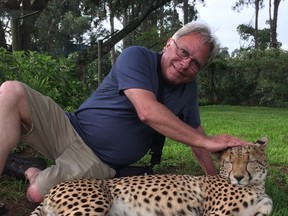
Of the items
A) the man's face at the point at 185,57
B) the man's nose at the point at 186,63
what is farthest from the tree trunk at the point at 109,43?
the man's nose at the point at 186,63

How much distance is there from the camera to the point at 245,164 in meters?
3.20

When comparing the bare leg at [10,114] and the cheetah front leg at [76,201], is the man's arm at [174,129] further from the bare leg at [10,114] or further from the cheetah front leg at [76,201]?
the bare leg at [10,114]

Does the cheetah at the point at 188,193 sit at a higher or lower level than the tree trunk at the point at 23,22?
lower

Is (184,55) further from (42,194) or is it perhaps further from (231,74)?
(231,74)

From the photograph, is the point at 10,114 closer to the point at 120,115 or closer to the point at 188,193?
the point at 120,115

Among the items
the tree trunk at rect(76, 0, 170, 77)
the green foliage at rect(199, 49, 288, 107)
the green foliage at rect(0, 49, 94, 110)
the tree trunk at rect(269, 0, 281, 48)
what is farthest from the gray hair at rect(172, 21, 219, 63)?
the tree trunk at rect(269, 0, 281, 48)

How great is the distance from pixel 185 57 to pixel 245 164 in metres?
0.90

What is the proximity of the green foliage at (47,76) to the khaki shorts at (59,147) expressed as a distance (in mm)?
2011

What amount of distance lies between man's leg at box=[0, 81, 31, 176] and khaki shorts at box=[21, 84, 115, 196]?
156 millimetres

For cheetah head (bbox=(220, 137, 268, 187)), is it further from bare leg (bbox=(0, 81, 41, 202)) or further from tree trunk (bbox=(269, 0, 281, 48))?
tree trunk (bbox=(269, 0, 281, 48))

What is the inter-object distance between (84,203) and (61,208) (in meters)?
0.15

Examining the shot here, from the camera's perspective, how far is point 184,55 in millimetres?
3527

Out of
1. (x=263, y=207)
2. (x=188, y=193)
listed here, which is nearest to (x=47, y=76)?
(x=188, y=193)

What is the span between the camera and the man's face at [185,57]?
11.6 ft
